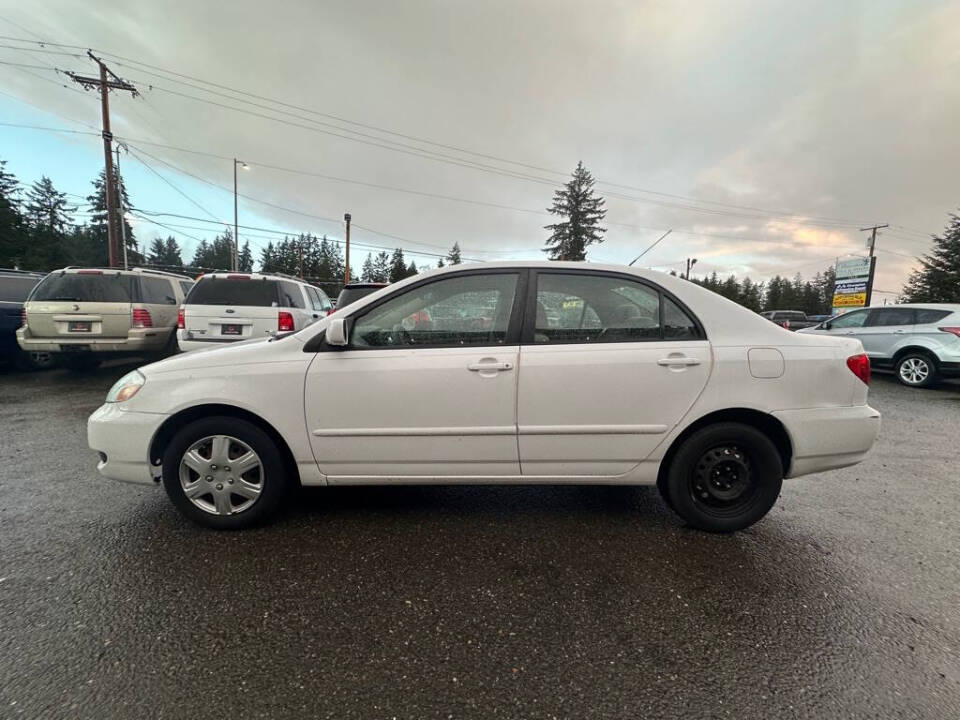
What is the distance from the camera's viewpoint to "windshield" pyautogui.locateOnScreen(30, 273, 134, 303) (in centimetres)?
706

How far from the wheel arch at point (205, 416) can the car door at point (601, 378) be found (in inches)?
58.7

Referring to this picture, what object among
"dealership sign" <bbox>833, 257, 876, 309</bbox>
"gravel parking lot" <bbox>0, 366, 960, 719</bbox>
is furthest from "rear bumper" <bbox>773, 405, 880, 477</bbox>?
"dealership sign" <bbox>833, 257, 876, 309</bbox>

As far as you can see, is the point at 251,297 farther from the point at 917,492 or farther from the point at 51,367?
the point at 917,492

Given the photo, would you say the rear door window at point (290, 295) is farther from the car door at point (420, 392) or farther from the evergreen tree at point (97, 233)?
the evergreen tree at point (97, 233)

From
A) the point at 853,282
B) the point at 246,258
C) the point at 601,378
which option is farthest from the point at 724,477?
the point at 246,258

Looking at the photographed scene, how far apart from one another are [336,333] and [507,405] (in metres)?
1.10

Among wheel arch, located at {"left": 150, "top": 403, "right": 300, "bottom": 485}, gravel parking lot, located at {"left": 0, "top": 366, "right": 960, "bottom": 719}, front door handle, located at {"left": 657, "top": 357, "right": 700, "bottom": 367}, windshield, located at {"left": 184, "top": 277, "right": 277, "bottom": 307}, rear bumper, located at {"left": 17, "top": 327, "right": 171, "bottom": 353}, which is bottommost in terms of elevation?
gravel parking lot, located at {"left": 0, "top": 366, "right": 960, "bottom": 719}

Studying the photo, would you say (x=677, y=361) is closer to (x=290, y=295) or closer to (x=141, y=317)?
(x=290, y=295)

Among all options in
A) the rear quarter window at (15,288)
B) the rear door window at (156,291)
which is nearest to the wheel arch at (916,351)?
the rear door window at (156,291)

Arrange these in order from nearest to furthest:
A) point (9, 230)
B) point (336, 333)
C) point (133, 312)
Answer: point (336, 333)
point (133, 312)
point (9, 230)

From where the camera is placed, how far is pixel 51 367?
29.2 ft

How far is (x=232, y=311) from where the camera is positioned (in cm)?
663

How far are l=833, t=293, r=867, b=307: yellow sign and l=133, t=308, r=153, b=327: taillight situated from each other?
39.0m

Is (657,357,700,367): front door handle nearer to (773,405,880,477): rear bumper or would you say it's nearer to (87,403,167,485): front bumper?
(773,405,880,477): rear bumper
